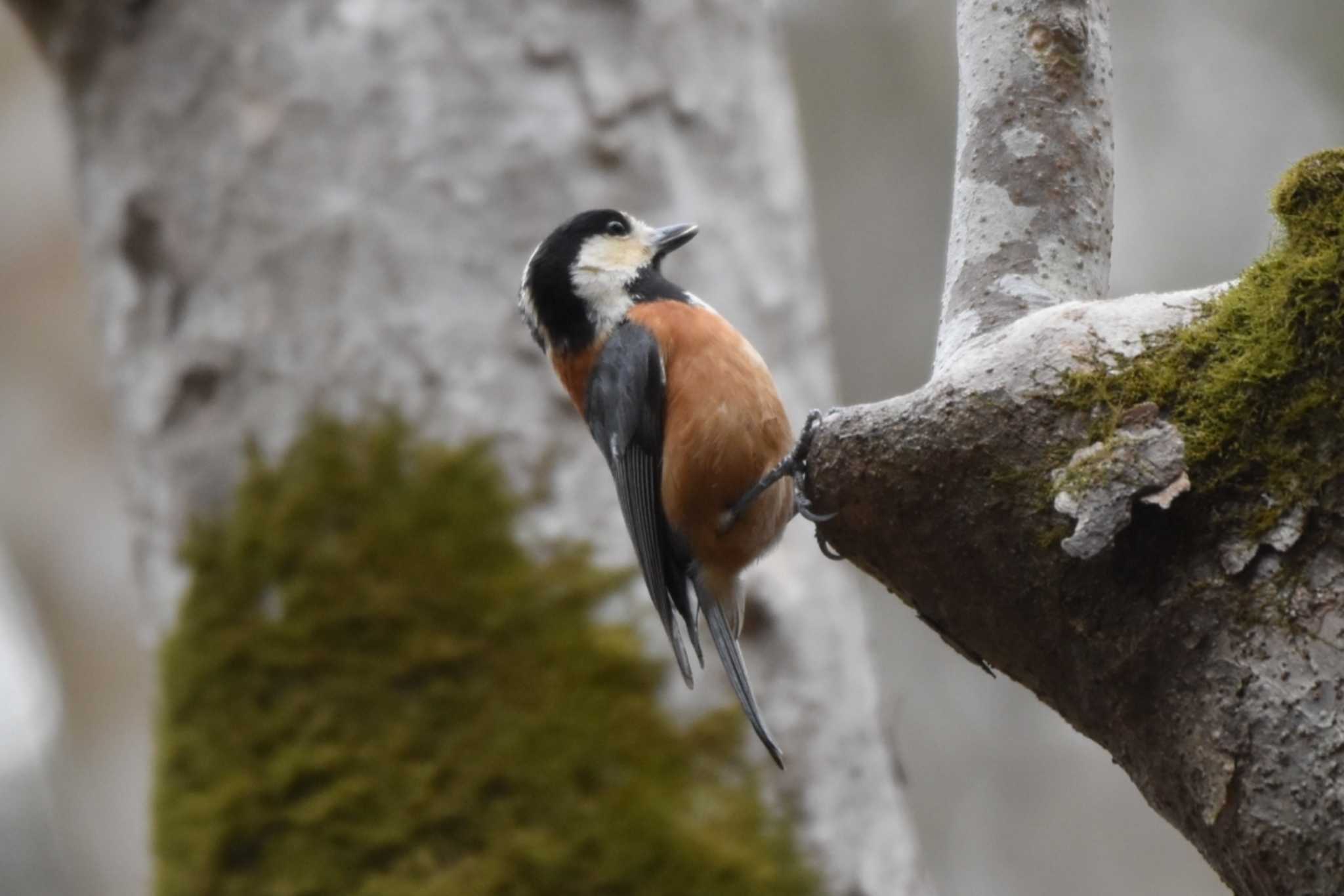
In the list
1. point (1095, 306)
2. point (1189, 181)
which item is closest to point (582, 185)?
point (1095, 306)

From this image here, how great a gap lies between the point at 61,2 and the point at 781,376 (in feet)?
8.96

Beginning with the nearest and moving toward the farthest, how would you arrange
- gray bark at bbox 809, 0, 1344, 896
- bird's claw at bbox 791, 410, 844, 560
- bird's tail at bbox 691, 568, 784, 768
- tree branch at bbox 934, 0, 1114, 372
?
gray bark at bbox 809, 0, 1344, 896
tree branch at bbox 934, 0, 1114, 372
bird's claw at bbox 791, 410, 844, 560
bird's tail at bbox 691, 568, 784, 768

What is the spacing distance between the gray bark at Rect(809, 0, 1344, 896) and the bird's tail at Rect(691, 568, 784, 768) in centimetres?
114

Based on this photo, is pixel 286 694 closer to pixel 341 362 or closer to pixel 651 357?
pixel 341 362

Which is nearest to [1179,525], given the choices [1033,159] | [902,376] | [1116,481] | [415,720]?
[1116,481]

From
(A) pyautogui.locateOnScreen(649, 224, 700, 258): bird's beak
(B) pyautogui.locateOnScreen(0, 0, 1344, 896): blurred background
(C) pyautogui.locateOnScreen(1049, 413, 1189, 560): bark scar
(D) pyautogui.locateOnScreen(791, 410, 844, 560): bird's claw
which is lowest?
(B) pyautogui.locateOnScreen(0, 0, 1344, 896): blurred background

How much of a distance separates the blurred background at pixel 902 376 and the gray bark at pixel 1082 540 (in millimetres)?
5375

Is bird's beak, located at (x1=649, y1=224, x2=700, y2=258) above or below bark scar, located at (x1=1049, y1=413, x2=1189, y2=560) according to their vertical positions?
above

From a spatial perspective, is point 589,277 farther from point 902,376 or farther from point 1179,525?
point 902,376

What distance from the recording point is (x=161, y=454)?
4.00 metres

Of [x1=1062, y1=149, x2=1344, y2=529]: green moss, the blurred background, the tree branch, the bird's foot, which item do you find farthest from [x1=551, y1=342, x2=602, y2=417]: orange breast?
the blurred background

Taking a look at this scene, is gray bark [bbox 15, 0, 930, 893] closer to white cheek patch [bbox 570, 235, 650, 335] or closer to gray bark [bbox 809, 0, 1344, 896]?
white cheek patch [bbox 570, 235, 650, 335]

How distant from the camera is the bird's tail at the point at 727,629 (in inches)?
113

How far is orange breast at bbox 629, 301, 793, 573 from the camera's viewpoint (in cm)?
293
